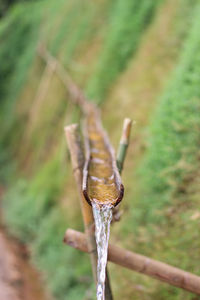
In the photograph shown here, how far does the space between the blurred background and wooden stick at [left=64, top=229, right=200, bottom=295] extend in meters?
1.00

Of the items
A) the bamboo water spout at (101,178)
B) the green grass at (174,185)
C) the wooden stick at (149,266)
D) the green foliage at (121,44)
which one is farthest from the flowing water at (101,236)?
the green foliage at (121,44)

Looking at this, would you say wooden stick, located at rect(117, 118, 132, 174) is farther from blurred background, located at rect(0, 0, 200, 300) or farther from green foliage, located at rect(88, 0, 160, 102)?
green foliage, located at rect(88, 0, 160, 102)

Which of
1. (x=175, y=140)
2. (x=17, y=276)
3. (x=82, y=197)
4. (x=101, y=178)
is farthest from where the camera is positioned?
(x=17, y=276)

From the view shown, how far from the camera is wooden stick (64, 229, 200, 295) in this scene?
117 inches

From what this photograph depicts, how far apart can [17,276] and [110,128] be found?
3469 mm

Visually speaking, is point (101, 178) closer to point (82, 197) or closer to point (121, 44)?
point (82, 197)

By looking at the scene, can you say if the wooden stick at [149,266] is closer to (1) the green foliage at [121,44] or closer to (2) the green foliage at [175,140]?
(2) the green foliage at [175,140]

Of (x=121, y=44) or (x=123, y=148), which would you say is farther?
(x=121, y=44)

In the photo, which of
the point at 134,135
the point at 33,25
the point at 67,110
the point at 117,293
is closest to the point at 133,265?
the point at 117,293

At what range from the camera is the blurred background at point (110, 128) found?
473cm

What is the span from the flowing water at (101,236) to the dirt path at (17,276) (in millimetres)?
4287

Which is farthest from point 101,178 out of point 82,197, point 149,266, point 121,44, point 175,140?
point 121,44

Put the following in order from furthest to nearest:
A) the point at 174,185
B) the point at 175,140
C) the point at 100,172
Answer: the point at 175,140 → the point at 174,185 → the point at 100,172

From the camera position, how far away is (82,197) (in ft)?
9.96
